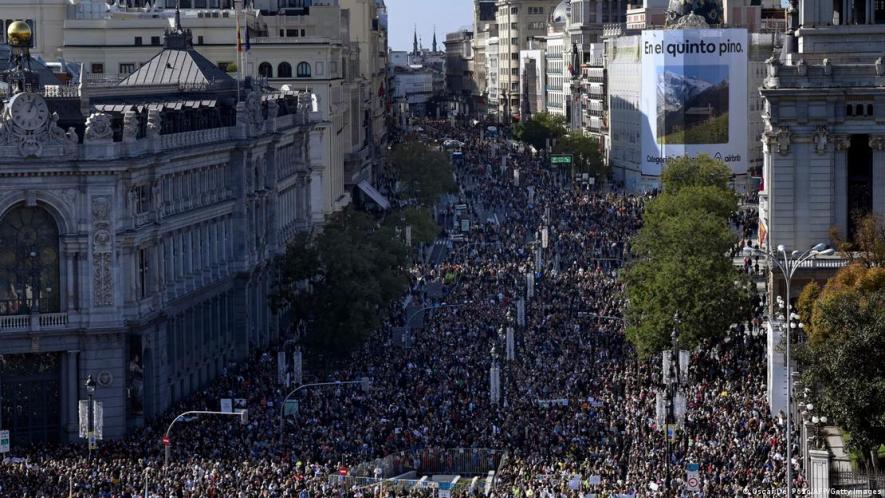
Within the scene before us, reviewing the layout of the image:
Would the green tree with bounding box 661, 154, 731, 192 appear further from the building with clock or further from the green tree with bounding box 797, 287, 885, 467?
the green tree with bounding box 797, 287, 885, 467

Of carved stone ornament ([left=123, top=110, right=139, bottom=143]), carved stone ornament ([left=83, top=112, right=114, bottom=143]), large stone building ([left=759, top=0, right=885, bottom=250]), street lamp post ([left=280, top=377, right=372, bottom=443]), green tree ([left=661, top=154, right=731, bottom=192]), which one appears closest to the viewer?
street lamp post ([left=280, top=377, right=372, bottom=443])

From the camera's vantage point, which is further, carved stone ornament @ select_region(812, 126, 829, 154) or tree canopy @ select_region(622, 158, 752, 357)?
carved stone ornament @ select_region(812, 126, 829, 154)

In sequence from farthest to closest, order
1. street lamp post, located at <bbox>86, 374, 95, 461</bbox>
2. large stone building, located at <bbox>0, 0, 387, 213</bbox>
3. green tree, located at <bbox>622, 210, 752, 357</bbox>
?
large stone building, located at <bbox>0, 0, 387, 213</bbox>
green tree, located at <bbox>622, 210, 752, 357</bbox>
street lamp post, located at <bbox>86, 374, 95, 461</bbox>

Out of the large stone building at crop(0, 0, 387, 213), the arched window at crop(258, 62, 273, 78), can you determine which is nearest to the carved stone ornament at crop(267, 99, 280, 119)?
the large stone building at crop(0, 0, 387, 213)

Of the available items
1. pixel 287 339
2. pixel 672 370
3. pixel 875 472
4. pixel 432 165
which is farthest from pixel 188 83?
Result: pixel 432 165

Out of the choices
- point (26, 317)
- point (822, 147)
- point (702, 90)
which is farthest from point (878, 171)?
point (702, 90)

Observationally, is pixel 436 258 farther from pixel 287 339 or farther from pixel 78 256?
pixel 78 256

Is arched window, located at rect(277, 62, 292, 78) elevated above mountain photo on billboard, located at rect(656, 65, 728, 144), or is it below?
above
